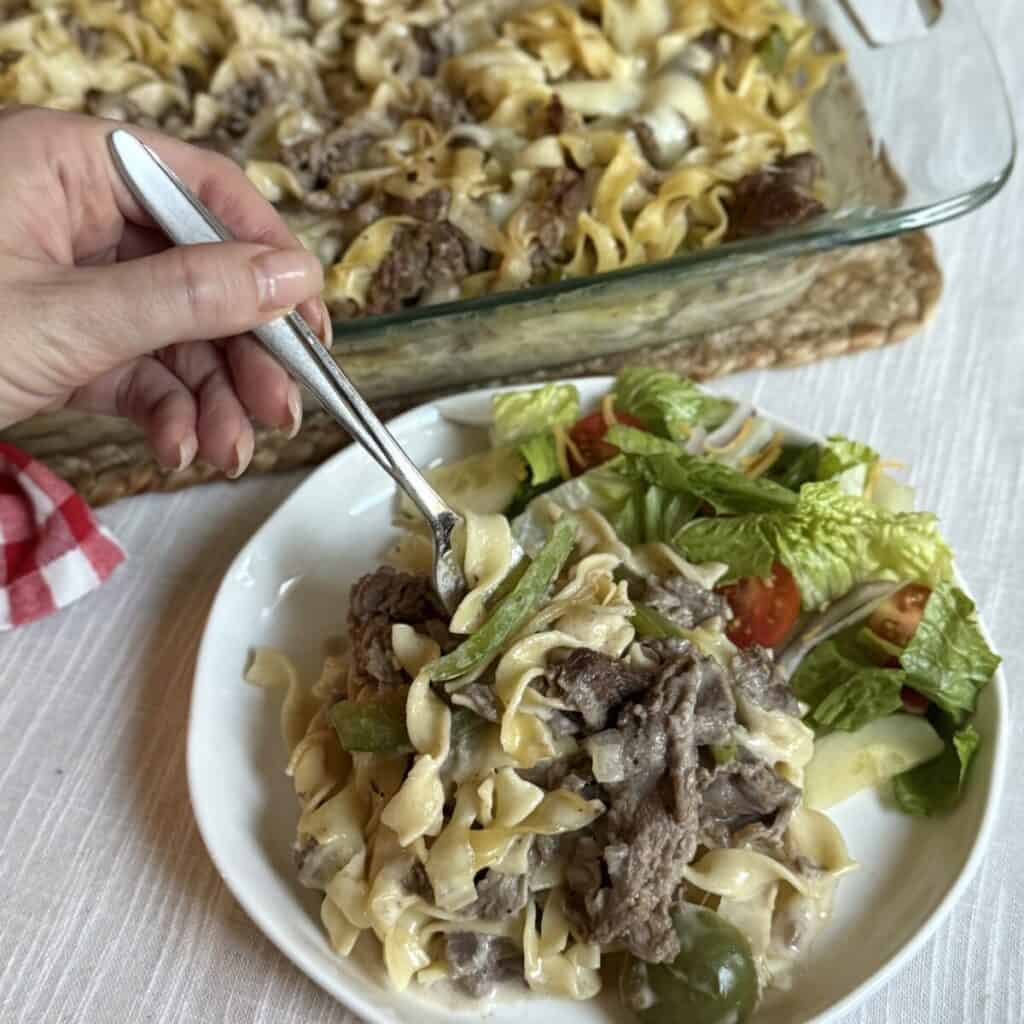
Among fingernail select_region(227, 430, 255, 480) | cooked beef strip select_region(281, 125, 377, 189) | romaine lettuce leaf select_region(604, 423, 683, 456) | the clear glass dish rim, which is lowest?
romaine lettuce leaf select_region(604, 423, 683, 456)

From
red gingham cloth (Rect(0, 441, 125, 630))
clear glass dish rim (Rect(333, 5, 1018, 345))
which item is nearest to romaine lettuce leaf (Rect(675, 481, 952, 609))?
clear glass dish rim (Rect(333, 5, 1018, 345))

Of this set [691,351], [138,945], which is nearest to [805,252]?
[691,351]

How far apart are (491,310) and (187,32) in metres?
1.30

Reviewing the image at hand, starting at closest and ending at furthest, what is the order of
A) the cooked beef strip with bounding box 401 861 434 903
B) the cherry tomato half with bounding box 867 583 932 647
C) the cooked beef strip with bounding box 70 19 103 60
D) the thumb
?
1. the thumb
2. the cooked beef strip with bounding box 401 861 434 903
3. the cherry tomato half with bounding box 867 583 932 647
4. the cooked beef strip with bounding box 70 19 103 60

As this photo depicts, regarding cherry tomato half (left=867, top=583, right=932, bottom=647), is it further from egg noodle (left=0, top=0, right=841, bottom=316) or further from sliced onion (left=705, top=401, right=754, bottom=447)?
egg noodle (left=0, top=0, right=841, bottom=316)

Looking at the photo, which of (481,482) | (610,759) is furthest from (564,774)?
(481,482)

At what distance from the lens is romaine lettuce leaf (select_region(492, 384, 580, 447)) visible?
2260 mm

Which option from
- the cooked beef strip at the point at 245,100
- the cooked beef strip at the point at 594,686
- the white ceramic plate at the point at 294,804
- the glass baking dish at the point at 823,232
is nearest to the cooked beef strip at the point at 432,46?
the cooked beef strip at the point at 245,100

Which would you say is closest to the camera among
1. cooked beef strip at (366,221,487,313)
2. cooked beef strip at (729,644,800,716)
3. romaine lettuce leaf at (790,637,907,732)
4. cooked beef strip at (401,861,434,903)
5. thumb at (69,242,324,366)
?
thumb at (69,242,324,366)

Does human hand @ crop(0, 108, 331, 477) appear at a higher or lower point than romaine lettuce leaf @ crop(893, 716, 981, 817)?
higher

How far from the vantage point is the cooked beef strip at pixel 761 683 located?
181cm

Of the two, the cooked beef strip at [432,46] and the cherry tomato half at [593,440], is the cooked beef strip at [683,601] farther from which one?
the cooked beef strip at [432,46]

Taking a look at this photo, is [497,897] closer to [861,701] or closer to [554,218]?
[861,701]

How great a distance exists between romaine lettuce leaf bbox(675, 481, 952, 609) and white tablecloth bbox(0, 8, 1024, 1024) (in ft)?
0.89
